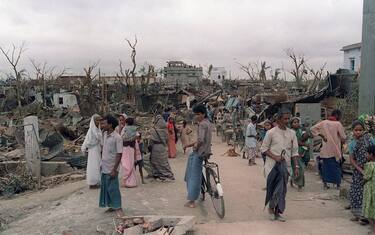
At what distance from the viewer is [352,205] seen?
614cm

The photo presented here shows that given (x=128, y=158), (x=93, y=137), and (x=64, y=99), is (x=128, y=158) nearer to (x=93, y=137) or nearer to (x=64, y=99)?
(x=93, y=137)

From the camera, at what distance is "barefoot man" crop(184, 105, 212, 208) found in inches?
267

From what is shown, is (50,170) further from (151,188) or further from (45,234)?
(45,234)

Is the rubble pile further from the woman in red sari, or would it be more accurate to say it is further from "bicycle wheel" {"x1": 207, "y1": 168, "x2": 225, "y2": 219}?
"bicycle wheel" {"x1": 207, "y1": 168, "x2": 225, "y2": 219}

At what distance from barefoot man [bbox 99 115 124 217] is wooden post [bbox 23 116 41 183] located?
5581 millimetres

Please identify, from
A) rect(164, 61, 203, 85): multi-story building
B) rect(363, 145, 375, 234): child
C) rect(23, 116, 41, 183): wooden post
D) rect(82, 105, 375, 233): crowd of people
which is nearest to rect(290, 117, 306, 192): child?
rect(82, 105, 375, 233): crowd of people

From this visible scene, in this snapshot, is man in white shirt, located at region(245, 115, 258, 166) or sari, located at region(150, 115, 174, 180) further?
man in white shirt, located at region(245, 115, 258, 166)

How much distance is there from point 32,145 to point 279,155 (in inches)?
305

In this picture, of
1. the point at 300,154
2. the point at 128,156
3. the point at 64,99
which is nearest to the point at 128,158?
the point at 128,156

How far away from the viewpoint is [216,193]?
6.49 meters

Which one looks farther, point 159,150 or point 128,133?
point 159,150

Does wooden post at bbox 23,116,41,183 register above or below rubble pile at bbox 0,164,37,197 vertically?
above

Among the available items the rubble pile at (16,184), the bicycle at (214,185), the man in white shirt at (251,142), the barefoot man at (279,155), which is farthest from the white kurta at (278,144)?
the rubble pile at (16,184)

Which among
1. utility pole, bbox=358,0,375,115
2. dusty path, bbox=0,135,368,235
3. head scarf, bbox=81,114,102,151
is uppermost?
utility pole, bbox=358,0,375,115
